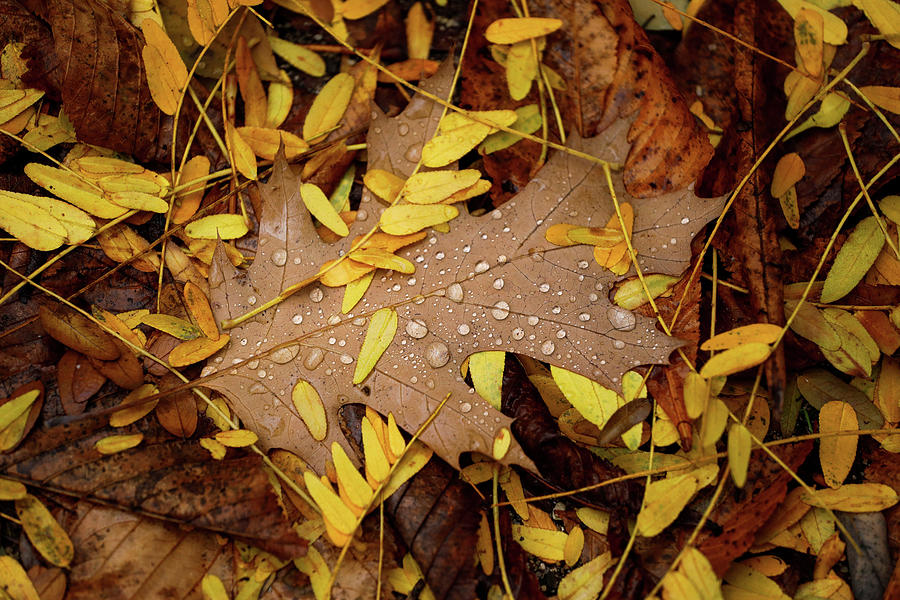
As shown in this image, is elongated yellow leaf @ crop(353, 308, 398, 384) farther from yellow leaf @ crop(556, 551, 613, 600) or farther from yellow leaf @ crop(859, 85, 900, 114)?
yellow leaf @ crop(859, 85, 900, 114)

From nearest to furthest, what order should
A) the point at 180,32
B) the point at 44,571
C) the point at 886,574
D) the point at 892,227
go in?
the point at 44,571
the point at 886,574
the point at 892,227
the point at 180,32

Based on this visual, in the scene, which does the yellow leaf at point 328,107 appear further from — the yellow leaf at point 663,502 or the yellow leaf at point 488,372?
the yellow leaf at point 663,502

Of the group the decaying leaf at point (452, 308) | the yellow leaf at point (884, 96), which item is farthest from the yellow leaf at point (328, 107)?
the yellow leaf at point (884, 96)

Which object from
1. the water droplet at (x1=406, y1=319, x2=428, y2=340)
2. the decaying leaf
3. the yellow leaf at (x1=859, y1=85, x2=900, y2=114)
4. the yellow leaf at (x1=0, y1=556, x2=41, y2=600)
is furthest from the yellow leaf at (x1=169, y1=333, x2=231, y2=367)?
the yellow leaf at (x1=859, y1=85, x2=900, y2=114)

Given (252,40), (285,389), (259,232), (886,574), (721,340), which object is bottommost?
(886,574)

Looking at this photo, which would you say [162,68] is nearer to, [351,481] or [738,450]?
[351,481]

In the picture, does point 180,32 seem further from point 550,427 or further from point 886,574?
point 886,574

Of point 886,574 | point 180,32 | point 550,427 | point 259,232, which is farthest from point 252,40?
point 886,574

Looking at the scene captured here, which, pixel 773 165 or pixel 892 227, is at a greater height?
pixel 773 165
